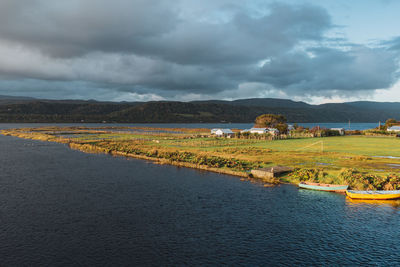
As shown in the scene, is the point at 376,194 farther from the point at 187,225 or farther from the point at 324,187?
the point at 187,225

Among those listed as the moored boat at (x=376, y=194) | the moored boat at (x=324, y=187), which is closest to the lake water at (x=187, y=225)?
the moored boat at (x=324, y=187)

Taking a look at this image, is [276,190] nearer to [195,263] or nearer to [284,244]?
[284,244]

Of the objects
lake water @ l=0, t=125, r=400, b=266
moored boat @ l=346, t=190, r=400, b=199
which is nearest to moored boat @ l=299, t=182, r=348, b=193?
lake water @ l=0, t=125, r=400, b=266

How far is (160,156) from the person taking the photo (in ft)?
229

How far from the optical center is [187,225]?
91.6 feet

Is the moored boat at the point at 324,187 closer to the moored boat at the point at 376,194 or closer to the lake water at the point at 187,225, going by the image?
the lake water at the point at 187,225

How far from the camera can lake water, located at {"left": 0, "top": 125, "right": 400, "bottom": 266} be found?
21984mm

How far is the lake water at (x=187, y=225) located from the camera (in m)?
22.0

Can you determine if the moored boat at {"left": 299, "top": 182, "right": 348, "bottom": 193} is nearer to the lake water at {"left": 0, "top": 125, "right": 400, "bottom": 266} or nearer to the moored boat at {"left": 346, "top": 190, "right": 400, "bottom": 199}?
the lake water at {"left": 0, "top": 125, "right": 400, "bottom": 266}

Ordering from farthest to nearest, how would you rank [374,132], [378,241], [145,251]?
[374,132] → [378,241] → [145,251]

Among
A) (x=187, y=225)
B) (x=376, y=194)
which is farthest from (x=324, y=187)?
(x=187, y=225)

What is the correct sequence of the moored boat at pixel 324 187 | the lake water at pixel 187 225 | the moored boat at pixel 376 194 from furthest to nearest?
the moored boat at pixel 324 187, the moored boat at pixel 376 194, the lake water at pixel 187 225

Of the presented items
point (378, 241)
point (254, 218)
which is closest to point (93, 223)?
point (254, 218)

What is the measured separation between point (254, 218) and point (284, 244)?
5.93 m
